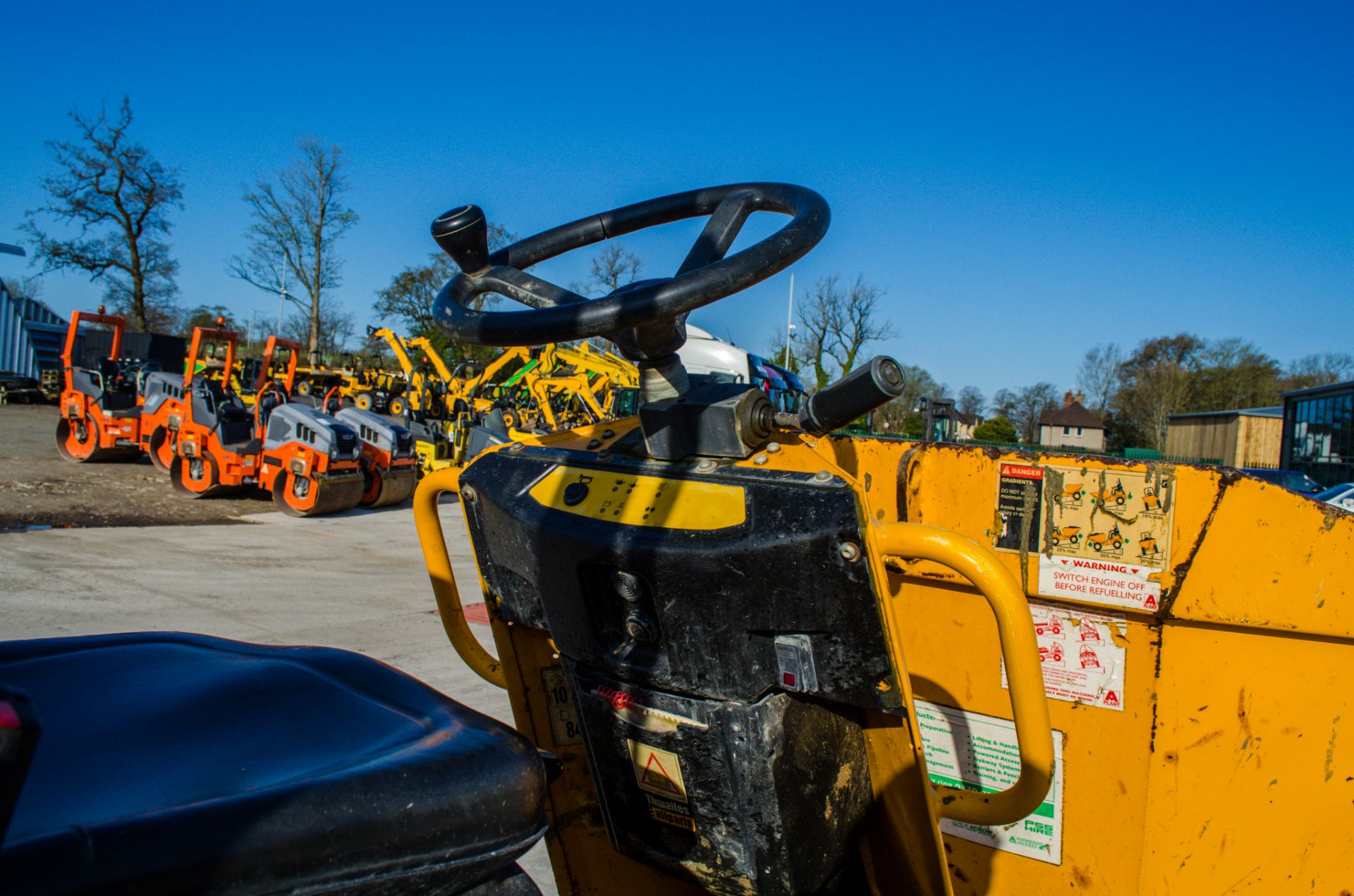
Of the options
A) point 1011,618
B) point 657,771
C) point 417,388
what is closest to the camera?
point 1011,618

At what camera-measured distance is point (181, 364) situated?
73.4ft

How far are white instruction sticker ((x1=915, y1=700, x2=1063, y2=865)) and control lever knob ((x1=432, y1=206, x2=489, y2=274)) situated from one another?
140 cm

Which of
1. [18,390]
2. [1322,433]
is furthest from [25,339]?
[1322,433]

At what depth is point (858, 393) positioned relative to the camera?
50.7 inches

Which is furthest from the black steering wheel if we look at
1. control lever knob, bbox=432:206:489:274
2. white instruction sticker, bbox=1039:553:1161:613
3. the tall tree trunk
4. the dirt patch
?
the tall tree trunk

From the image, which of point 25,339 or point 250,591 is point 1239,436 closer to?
point 250,591

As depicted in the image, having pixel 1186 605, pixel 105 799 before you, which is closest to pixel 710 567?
pixel 105 799

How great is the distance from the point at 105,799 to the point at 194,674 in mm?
403

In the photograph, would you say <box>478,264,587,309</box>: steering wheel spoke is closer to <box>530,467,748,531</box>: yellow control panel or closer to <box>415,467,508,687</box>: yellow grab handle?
<box>530,467,748,531</box>: yellow control panel

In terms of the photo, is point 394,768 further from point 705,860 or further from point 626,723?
point 705,860

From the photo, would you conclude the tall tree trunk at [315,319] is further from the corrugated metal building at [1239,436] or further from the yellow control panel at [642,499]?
the corrugated metal building at [1239,436]

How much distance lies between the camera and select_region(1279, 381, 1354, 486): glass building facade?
970 inches

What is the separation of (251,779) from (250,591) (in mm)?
5626

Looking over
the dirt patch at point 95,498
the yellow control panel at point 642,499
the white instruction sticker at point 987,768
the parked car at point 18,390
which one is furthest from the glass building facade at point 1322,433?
the parked car at point 18,390
